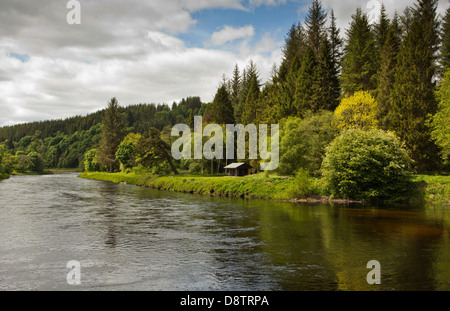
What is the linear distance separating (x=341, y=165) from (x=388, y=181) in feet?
19.7

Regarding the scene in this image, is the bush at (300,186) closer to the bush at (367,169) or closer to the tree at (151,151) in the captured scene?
the bush at (367,169)

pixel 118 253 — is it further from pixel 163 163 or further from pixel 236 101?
pixel 236 101

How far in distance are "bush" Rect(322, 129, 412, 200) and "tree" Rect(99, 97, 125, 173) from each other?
8957 cm

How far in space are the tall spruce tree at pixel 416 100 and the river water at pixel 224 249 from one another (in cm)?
1787

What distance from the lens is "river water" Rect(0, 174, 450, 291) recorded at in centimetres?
1436

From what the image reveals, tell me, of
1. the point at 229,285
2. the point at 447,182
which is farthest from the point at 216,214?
the point at 447,182

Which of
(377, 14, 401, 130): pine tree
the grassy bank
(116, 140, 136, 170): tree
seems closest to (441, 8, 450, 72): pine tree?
(377, 14, 401, 130): pine tree

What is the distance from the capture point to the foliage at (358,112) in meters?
54.6

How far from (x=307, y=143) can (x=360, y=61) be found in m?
24.2

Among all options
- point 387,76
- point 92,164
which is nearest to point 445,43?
point 387,76

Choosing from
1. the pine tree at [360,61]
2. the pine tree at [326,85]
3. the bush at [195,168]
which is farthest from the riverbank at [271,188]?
the pine tree at [360,61]

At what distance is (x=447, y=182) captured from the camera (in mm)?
40375

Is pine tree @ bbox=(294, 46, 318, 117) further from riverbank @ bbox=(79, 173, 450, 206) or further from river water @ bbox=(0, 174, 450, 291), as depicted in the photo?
river water @ bbox=(0, 174, 450, 291)
